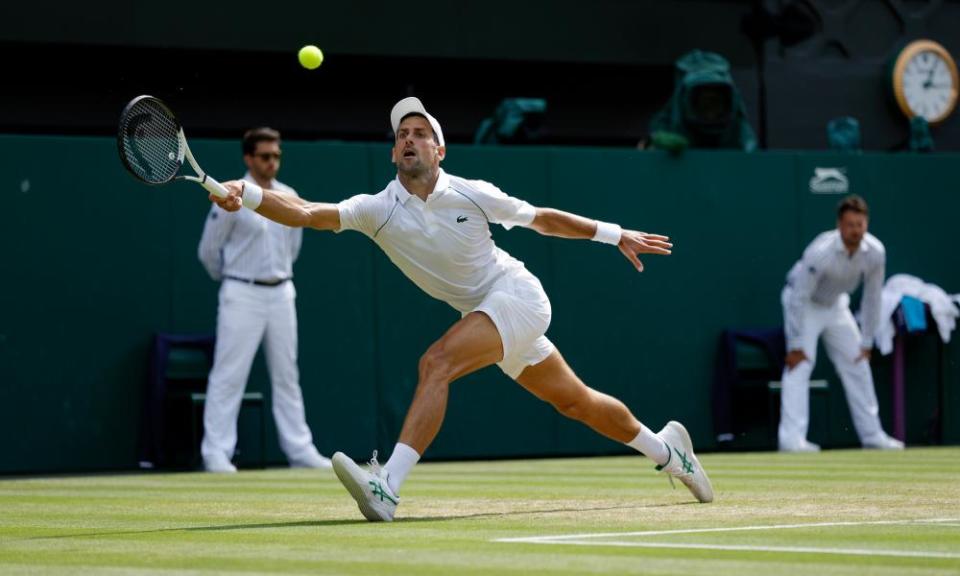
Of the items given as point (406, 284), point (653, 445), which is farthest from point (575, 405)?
point (406, 284)

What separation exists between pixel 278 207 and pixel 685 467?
2446 millimetres

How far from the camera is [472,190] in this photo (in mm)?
9180

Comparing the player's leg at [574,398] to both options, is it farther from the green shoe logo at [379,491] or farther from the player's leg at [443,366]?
the green shoe logo at [379,491]

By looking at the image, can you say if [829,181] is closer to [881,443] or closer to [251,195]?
[881,443]

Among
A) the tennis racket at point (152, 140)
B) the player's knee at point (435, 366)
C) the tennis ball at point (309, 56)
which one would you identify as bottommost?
the player's knee at point (435, 366)

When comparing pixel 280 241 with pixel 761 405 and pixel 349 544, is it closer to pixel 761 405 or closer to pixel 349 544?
pixel 761 405

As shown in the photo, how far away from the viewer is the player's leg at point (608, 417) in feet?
30.5

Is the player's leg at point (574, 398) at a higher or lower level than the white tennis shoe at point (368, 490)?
higher

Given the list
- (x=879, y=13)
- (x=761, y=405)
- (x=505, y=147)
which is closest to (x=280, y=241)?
(x=505, y=147)

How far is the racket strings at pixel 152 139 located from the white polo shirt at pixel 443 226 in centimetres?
81

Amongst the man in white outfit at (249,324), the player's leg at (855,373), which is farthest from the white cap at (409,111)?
the player's leg at (855,373)

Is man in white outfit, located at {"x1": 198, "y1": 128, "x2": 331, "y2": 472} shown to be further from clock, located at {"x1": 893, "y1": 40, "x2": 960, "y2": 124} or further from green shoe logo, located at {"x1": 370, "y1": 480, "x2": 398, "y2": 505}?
clock, located at {"x1": 893, "y1": 40, "x2": 960, "y2": 124}

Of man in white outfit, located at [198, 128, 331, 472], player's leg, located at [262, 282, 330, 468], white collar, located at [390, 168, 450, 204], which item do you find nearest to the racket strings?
white collar, located at [390, 168, 450, 204]

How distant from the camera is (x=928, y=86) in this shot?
2262 cm
